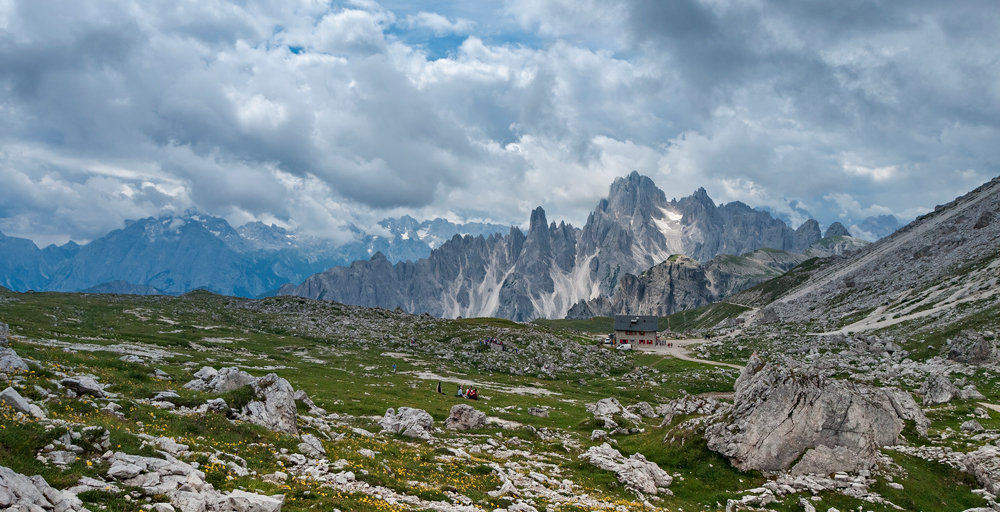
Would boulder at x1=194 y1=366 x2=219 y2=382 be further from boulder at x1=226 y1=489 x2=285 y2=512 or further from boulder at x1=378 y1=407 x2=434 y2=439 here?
boulder at x1=226 y1=489 x2=285 y2=512

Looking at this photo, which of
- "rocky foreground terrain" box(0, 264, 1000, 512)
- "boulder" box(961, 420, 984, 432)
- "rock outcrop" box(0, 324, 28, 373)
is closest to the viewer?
"rocky foreground terrain" box(0, 264, 1000, 512)

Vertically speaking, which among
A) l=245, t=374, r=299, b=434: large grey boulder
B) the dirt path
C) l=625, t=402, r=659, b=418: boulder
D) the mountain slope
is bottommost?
l=625, t=402, r=659, b=418: boulder

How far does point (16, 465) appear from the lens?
40.4 ft

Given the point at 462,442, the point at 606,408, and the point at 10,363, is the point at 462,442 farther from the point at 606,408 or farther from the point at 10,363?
the point at 10,363

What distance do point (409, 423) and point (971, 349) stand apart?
8079 cm

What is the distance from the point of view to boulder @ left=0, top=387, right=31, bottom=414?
53.7 feet

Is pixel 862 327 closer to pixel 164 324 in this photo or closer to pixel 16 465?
pixel 16 465

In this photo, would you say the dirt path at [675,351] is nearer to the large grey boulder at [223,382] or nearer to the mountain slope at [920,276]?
the mountain slope at [920,276]

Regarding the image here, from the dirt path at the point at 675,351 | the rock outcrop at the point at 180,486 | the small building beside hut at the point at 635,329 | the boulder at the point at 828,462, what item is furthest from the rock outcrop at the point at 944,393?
the small building beside hut at the point at 635,329

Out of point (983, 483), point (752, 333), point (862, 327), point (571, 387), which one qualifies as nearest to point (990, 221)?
point (862, 327)

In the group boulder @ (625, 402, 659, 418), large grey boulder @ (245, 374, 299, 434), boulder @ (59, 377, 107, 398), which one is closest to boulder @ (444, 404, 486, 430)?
large grey boulder @ (245, 374, 299, 434)

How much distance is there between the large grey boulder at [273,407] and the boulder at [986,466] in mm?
40620

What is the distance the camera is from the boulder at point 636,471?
27062mm

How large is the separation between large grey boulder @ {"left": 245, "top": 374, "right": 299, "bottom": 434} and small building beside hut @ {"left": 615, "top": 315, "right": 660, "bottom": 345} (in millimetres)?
120317
